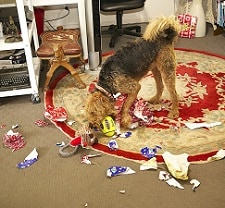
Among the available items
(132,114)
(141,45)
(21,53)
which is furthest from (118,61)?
(21,53)

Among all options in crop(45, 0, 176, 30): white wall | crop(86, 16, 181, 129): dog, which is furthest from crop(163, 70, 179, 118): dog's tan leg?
crop(45, 0, 176, 30): white wall

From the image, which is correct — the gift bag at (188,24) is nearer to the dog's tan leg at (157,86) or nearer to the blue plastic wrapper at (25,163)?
the dog's tan leg at (157,86)

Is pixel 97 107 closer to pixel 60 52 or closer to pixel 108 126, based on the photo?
pixel 108 126

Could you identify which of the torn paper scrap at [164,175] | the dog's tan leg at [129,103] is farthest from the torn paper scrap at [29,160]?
the torn paper scrap at [164,175]

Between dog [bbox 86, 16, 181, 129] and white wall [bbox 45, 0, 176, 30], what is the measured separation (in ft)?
6.87

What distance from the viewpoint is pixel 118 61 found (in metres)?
2.30

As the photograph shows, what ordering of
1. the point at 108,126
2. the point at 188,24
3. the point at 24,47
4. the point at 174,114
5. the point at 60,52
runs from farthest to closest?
the point at 188,24
the point at 60,52
the point at 24,47
the point at 174,114
the point at 108,126

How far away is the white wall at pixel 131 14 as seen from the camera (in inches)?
167

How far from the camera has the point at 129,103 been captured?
2.37m

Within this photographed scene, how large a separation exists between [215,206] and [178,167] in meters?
0.31

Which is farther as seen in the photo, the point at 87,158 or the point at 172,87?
the point at 172,87

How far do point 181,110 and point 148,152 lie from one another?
0.60 metres

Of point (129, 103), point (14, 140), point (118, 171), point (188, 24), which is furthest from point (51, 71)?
point (188, 24)

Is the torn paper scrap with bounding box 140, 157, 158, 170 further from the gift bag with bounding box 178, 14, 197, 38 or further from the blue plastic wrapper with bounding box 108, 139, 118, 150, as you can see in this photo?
the gift bag with bounding box 178, 14, 197, 38
